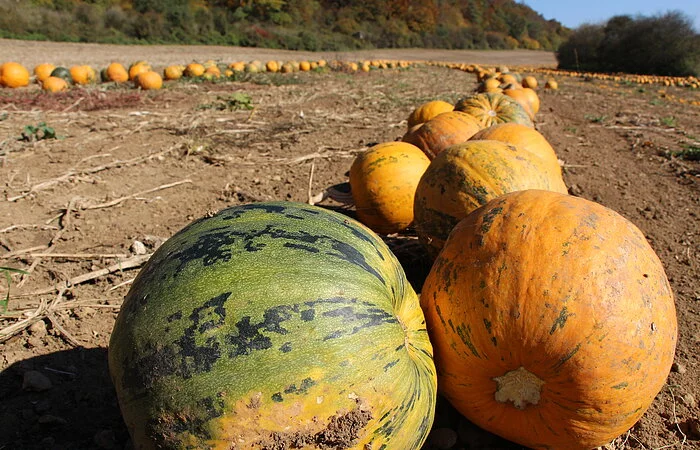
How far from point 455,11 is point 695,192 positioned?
3162 inches

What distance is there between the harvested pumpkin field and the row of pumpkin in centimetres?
11

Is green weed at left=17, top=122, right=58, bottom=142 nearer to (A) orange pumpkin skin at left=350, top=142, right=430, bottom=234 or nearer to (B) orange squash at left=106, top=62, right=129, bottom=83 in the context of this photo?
(A) orange pumpkin skin at left=350, top=142, right=430, bottom=234

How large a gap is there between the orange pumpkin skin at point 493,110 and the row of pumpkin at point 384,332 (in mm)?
3930

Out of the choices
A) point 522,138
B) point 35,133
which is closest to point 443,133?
point 522,138

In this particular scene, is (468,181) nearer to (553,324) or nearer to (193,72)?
(553,324)

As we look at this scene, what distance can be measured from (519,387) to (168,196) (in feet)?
14.3

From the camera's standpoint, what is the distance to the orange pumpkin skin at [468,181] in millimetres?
2809

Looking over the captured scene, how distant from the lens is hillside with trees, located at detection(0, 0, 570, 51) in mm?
35594

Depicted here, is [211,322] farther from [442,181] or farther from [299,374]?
[442,181]

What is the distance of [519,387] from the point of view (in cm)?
183

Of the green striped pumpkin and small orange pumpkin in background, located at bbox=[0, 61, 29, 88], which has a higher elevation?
the green striped pumpkin

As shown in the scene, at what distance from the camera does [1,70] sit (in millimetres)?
13234

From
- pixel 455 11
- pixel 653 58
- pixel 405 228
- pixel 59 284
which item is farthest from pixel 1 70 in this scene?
pixel 455 11

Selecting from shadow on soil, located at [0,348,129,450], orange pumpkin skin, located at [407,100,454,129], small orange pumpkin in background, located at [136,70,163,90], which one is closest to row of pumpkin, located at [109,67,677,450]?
shadow on soil, located at [0,348,129,450]
